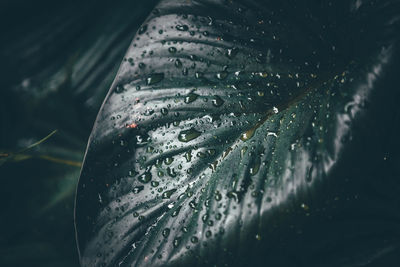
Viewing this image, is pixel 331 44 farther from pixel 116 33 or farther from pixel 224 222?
pixel 116 33

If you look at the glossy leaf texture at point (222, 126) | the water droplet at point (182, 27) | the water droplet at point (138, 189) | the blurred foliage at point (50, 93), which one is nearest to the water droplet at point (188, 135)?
the glossy leaf texture at point (222, 126)

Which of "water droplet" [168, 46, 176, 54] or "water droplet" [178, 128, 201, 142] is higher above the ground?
"water droplet" [168, 46, 176, 54]

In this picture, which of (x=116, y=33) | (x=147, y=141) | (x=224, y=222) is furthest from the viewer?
(x=116, y=33)

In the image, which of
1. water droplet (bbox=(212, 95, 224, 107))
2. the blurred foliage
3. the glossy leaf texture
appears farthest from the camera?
the blurred foliage

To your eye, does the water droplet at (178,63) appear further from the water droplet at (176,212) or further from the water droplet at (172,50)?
the water droplet at (176,212)

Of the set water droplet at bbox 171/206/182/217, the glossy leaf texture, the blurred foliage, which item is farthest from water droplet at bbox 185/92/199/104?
the blurred foliage

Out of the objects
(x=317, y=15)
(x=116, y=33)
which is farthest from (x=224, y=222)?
(x=116, y=33)

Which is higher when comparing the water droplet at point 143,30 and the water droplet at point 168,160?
the water droplet at point 143,30

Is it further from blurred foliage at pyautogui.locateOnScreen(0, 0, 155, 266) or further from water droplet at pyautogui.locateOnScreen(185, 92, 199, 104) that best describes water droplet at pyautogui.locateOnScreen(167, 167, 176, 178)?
blurred foliage at pyautogui.locateOnScreen(0, 0, 155, 266)
